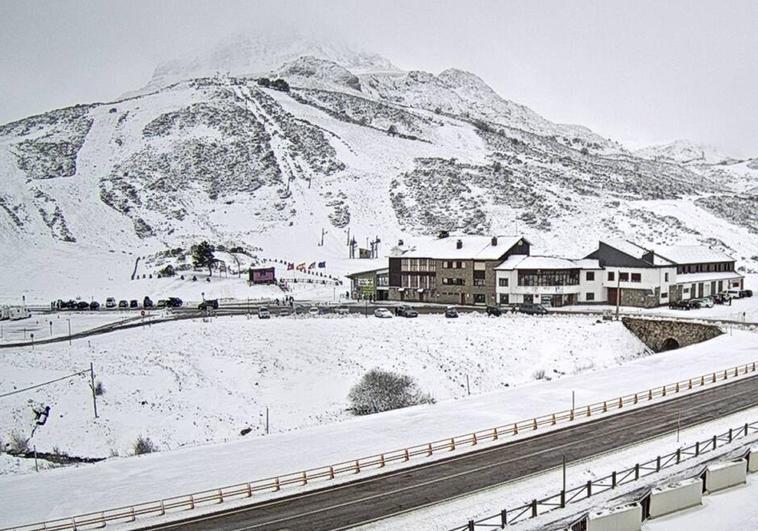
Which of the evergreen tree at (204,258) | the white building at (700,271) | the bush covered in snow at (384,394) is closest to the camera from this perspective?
the bush covered in snow at (384,394)

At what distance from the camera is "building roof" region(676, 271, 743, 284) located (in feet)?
241

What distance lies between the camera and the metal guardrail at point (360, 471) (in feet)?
82.9

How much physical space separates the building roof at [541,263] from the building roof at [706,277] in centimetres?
955

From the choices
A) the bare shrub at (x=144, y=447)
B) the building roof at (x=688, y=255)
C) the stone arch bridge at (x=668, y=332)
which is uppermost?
the building roof at (x=688, y=255)

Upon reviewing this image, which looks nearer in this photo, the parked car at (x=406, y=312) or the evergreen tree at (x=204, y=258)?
the parked car at (x=406, y=312)

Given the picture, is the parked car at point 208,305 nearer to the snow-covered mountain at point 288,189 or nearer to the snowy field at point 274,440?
the snowy field at point 274,440

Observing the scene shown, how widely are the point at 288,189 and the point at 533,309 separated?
283 feet

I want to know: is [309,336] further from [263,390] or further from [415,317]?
[415,317]

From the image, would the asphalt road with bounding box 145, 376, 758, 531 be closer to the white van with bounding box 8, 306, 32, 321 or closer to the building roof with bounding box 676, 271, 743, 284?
the building roof with bounding box 676, 271, 743, 284

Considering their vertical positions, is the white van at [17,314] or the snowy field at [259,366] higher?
the white van at [17,314]

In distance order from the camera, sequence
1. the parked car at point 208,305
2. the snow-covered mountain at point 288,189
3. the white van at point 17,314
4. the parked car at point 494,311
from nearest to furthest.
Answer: the parked car at point 494,311 → the white van at point 17,314 → the parked car at point 208,305 → the snow-covered mountain at point 288,189

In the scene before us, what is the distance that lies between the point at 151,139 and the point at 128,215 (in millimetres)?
44080

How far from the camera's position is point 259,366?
49500 mm

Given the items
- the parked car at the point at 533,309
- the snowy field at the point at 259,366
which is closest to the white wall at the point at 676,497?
the snowy field at the point at 259,366
